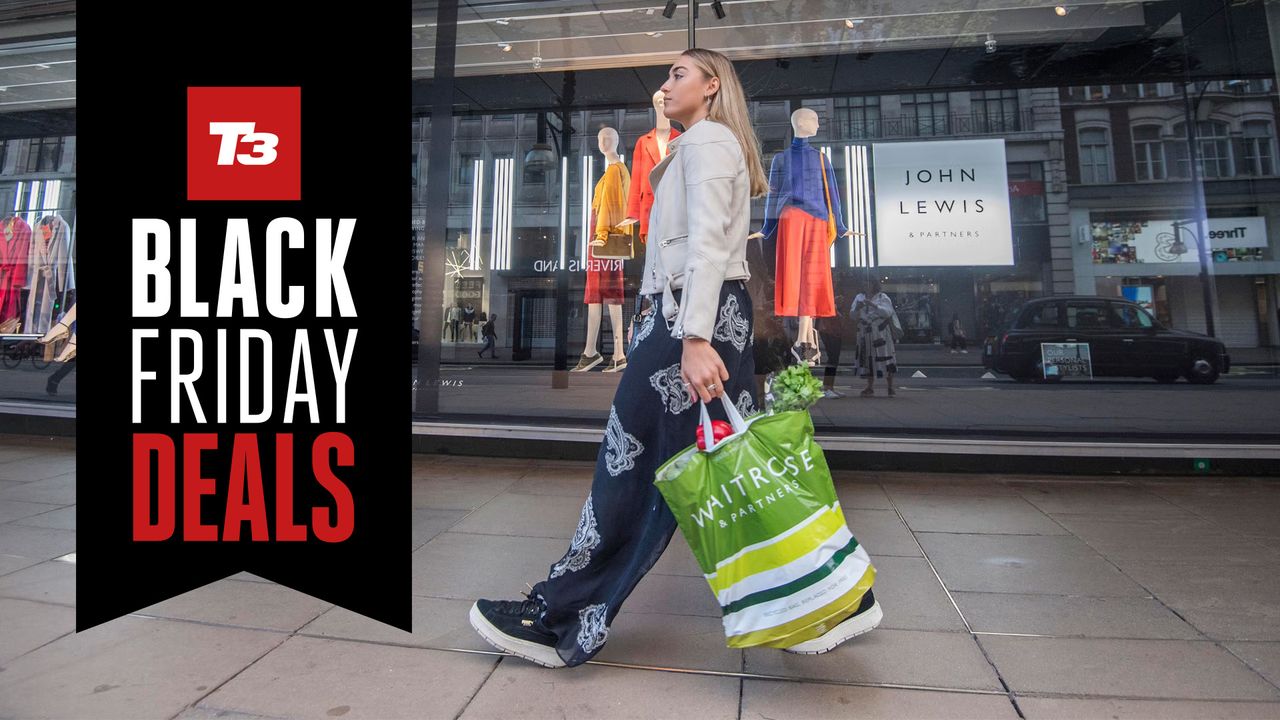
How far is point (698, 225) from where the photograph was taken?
1.89m

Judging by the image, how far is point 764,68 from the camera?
546 centimetres

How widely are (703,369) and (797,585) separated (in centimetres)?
61

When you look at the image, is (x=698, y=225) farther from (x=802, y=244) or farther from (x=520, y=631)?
(x=802, y=244)

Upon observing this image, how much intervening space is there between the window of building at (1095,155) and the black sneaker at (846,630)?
4.55 metres

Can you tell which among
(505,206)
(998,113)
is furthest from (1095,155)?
(505,206)

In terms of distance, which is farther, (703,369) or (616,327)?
(616,327)

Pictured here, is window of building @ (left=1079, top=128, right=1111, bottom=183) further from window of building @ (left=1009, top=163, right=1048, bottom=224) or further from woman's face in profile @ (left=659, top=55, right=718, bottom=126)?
woman's face in profile @ (left=659, top=55, right=718, bottom=126)

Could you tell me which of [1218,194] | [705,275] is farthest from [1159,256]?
[705,275]

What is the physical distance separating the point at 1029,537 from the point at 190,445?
17.0ft

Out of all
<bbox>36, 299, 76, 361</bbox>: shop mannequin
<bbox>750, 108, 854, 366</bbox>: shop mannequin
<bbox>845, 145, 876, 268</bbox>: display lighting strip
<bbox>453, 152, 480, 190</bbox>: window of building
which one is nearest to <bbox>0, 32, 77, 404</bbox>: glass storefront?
<bbox>36, 299, 76, 361</bbox>: shop mannequin

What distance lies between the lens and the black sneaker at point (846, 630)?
2119mm

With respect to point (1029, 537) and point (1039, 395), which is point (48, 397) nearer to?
point (1029, 537)

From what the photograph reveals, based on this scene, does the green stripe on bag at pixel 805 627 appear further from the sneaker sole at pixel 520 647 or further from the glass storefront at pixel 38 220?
the glass storefront at pixel 38 220

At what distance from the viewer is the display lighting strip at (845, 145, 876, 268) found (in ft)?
17.2
